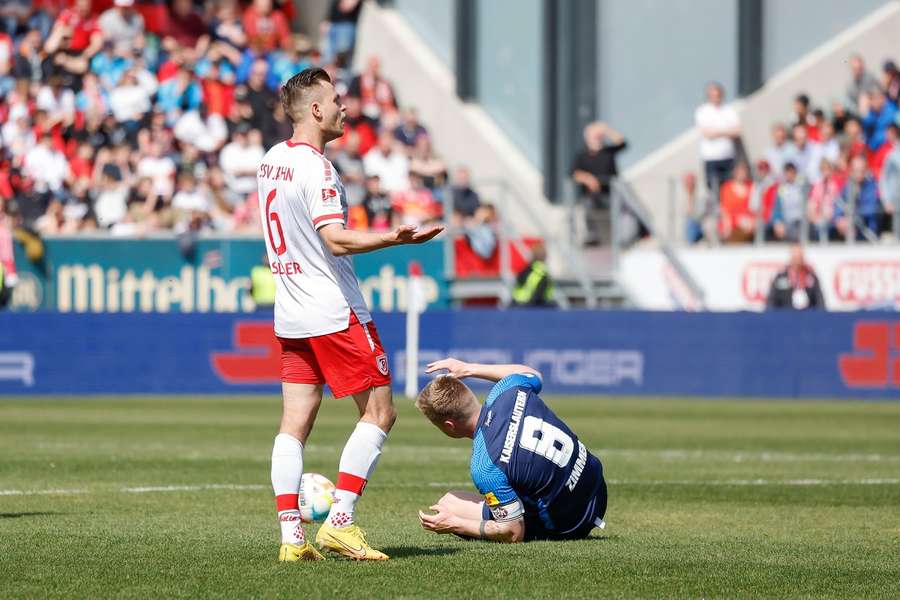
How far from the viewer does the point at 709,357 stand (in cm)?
2514

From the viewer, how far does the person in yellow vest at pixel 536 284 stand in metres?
26.4

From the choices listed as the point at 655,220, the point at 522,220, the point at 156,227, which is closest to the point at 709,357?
the point at 655,220

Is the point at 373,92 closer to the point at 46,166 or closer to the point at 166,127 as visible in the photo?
the point at 166,127

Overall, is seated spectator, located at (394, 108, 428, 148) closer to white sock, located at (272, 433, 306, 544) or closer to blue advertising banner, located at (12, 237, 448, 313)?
blue advertising banner, located at (12, 237, 448, 313)

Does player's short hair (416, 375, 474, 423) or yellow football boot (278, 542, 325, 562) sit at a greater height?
player's short hair (416, 375, 474, 423)

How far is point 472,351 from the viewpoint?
2527 centimetres

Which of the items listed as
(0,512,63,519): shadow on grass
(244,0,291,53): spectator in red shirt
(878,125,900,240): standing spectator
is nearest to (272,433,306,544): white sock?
(0,512,63,519): shadow on grass

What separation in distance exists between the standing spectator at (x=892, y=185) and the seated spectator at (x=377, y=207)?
777 centimetres

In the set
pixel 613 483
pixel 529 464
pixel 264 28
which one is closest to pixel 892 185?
pixel 264 28

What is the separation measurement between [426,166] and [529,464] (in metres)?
21.5

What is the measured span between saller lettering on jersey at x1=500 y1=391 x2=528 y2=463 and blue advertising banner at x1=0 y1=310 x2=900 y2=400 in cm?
1615

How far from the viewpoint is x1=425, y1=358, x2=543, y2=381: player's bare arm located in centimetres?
884

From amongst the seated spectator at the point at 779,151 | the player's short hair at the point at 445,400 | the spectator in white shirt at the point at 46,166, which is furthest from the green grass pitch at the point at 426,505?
the spectator in white shirt at the point at 46,166

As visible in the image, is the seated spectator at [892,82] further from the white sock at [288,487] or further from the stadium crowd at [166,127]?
the white sock at [288,487]
